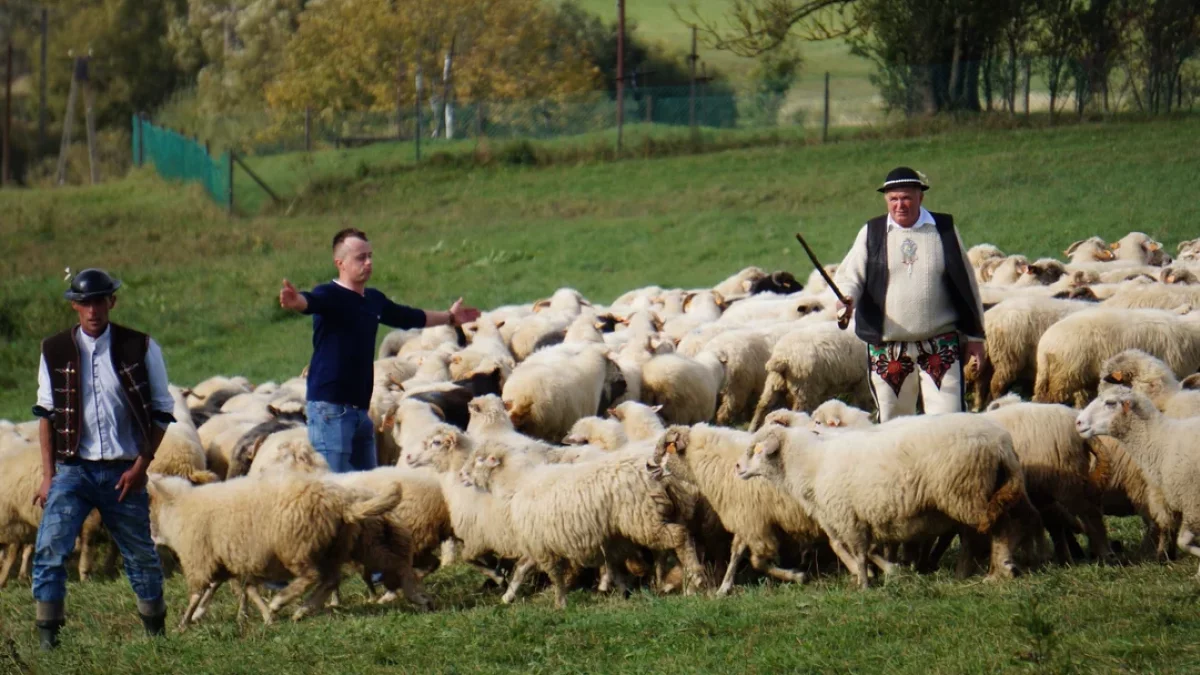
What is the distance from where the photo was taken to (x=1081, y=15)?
3484cm

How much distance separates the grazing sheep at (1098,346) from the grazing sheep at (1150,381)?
168 cm

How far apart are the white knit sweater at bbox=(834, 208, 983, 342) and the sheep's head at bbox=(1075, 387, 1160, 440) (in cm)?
86

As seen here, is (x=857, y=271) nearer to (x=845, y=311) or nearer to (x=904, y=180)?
(x=845, y=311)

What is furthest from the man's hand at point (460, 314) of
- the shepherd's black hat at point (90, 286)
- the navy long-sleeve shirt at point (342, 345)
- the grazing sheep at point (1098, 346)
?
the grazing sheep at point (1098, 346)

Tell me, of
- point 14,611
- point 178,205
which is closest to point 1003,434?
point 14,611

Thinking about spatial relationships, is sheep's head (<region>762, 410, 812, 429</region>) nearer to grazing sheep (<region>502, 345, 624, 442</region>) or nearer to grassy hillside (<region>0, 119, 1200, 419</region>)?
grazing sheep (<region>502, 345, 624, 442</region>)

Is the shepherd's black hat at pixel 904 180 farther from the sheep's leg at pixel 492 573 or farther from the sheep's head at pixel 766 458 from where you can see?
the sheep's leg at pixel 492 573

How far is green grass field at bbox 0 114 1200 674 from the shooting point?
22.1 feet

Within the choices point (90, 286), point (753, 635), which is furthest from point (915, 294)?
point (90, 286)

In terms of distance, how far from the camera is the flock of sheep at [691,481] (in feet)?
26.1

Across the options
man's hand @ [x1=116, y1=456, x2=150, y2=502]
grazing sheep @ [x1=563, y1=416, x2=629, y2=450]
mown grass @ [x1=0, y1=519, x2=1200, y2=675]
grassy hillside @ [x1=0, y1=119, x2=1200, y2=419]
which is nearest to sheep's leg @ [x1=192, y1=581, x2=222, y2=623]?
mown grass @ [x1=0, y1=519, x2=1200, y2=675]

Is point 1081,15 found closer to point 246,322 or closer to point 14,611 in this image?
point 246,322

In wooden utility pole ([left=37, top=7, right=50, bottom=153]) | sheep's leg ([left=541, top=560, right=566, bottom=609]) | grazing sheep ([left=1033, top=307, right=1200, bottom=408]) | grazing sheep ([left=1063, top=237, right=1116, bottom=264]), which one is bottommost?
sheep's leg ([left=541, top=560, right=566, bottom=609])

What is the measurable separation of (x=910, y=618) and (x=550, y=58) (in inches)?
1995
